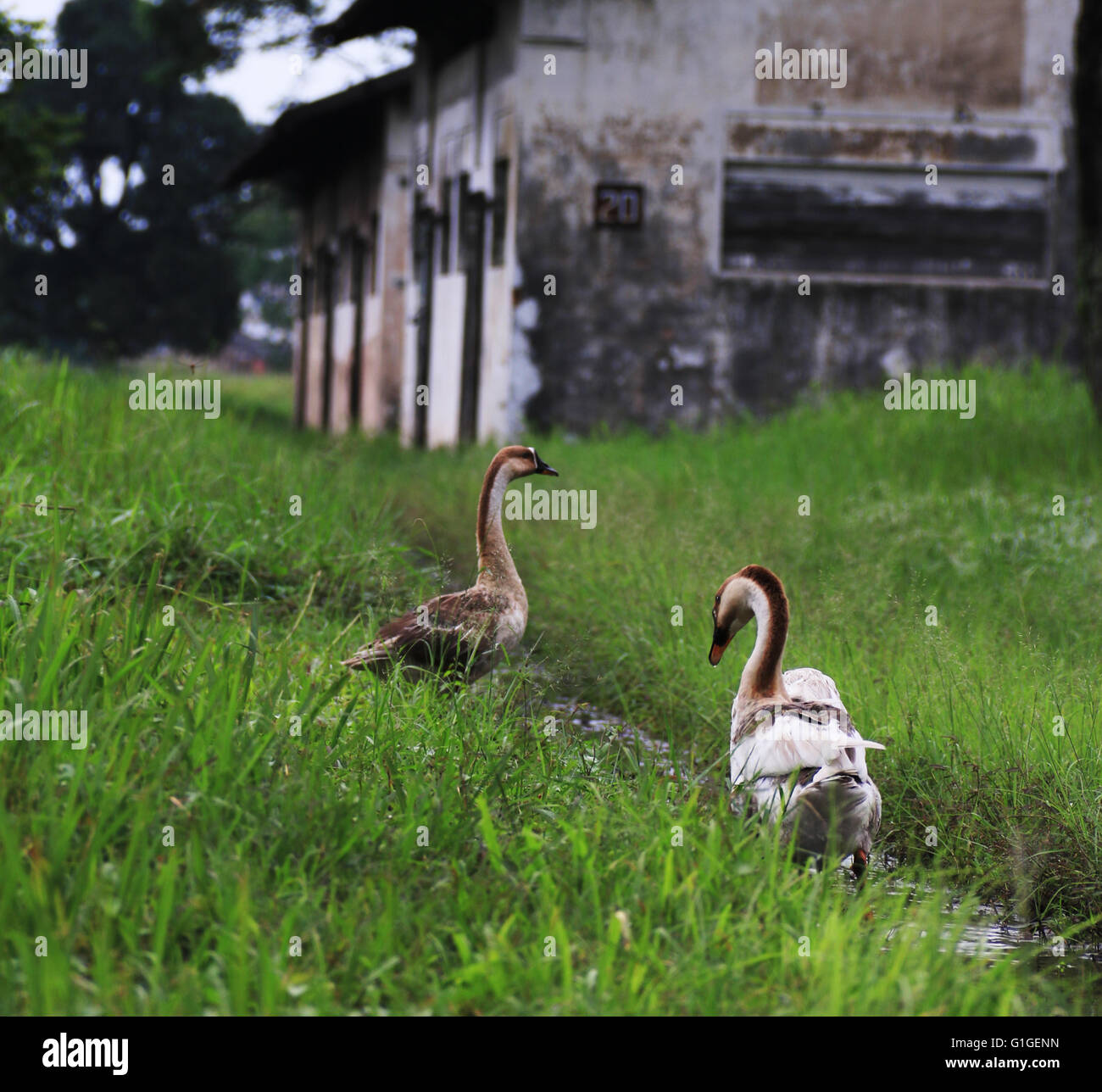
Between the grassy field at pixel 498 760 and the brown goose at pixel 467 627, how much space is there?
0.63 feet

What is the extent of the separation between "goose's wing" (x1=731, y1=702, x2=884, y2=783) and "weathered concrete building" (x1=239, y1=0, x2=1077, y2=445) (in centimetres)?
938

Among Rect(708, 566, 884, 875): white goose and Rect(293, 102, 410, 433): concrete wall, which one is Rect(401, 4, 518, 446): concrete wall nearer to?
Rect(293, 102, 410, 433): concrete wall

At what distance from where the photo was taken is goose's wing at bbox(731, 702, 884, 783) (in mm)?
4141

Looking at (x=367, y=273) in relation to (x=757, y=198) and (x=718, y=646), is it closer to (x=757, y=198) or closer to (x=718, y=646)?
(x=757, y=198)

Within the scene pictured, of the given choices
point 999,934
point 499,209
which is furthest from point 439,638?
point 499,209

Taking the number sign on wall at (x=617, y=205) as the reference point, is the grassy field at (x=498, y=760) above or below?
below

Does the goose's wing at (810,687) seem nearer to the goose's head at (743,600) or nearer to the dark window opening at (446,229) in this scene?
the goose's head at (743,600)

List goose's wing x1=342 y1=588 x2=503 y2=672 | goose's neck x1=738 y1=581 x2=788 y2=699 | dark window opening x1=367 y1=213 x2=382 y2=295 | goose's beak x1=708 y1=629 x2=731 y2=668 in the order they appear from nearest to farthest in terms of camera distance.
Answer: goose's neck x1=738 y1=581 x2=788 y2=699, goose's beak x1=708 y1=629 x2=731 y2=668, goose's wing x1=342 y1=588 x2=503 y2=672, dark window opening x1=367 y1=213 x2=382 y2=295

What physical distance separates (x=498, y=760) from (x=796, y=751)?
0.89 metres

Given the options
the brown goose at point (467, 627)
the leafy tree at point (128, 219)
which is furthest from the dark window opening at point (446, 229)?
the leafy tree at point (128, 219)

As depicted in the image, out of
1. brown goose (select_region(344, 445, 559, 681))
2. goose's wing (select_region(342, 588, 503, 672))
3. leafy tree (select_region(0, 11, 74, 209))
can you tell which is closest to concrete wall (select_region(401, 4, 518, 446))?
leafy tree (select_region(0, 11, 74, 209))

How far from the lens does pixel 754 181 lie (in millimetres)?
13805

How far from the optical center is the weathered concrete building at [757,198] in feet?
44.5
